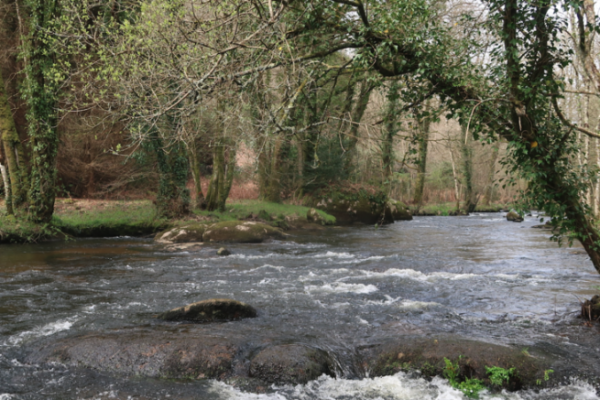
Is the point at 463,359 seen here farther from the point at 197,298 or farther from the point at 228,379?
the point at 197,298

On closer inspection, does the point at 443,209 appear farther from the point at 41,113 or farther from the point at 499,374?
the point at 499,374

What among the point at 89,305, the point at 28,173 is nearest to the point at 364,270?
the point at 89,305

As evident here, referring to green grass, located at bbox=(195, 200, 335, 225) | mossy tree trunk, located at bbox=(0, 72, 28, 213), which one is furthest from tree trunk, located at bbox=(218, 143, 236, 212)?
mossy tree trunk, located at bbox=(0, 72, 28, 213)

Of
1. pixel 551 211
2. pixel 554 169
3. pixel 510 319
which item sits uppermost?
pixel 554 169

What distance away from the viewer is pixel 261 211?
20.6 metres

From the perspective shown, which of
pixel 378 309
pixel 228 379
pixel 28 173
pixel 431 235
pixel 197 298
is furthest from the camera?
pixel 431 235

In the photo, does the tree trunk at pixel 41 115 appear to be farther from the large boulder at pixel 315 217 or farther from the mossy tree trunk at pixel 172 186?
the large boulder at pixel 315 217

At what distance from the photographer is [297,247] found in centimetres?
1521

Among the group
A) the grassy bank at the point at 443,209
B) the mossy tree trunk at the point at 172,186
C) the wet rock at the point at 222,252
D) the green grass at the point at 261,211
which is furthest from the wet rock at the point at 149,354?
the grassy bank at the point at 443,209

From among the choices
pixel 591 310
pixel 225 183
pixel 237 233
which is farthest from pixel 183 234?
pixel 591 310

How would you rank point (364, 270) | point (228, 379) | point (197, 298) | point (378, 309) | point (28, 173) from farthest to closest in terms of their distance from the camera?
1. point (28, 173)
2. point (364, 270)
3. point (197, 298)
4. point (378, 309)
5. point (228, 379)

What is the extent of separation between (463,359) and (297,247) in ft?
33.2

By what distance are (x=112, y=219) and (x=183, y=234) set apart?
3.23 metres

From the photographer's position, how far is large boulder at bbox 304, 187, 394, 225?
24.6 metres
